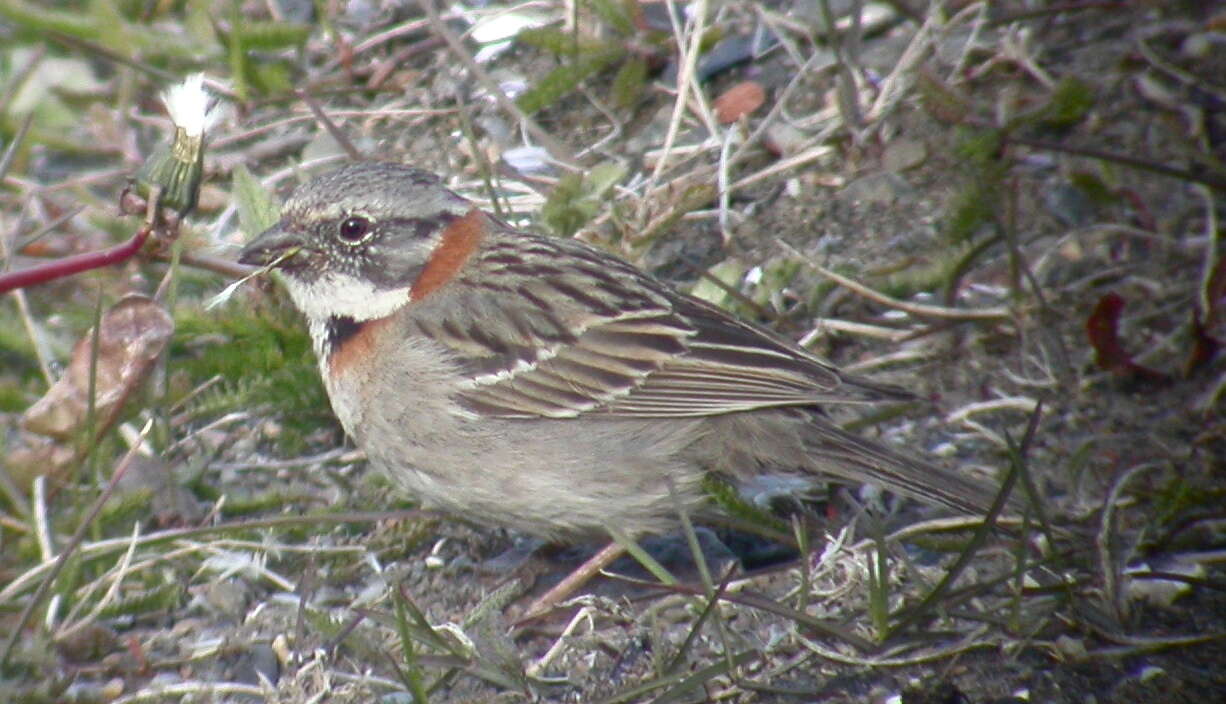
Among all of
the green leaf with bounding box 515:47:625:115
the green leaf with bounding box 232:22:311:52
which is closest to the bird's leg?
the green leaf with bounding box 515:47:625:115

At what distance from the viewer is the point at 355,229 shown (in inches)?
147

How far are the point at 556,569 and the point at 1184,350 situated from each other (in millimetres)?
1769

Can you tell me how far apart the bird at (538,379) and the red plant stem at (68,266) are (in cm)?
58

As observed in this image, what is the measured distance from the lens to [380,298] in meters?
3.78

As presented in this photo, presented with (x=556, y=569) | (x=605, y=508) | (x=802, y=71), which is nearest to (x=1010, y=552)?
(x=605, y=508)

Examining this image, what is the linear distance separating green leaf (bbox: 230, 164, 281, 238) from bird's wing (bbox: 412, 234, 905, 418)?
0.75 meters

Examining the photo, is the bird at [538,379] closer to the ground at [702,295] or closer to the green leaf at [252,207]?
the ground at [702,295]

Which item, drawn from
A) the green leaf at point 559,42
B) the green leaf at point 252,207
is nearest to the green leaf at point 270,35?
the green leaf at point 559,42

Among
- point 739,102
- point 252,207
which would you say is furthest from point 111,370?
point 739,102

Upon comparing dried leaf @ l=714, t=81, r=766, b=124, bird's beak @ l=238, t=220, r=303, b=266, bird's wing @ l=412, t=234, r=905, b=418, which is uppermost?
bird's beak @ l=238, t=220, r=303, b=266

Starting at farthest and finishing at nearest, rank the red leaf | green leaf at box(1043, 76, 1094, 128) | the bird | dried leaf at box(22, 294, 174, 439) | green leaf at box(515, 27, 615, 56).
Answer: green leaf at box(515, 27, 615, 56)
green leaf at box(1043, 76, 1094, 128)
the red leaf
dried leaf at box(22, 294, 174, 439)
the bird

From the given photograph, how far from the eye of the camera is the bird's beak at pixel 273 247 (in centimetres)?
370

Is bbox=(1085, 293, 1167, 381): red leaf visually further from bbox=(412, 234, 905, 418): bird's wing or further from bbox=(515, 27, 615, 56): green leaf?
bbox=(515, 27, 615, 56): green leaf

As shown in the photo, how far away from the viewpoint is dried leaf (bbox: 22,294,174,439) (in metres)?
3.66
